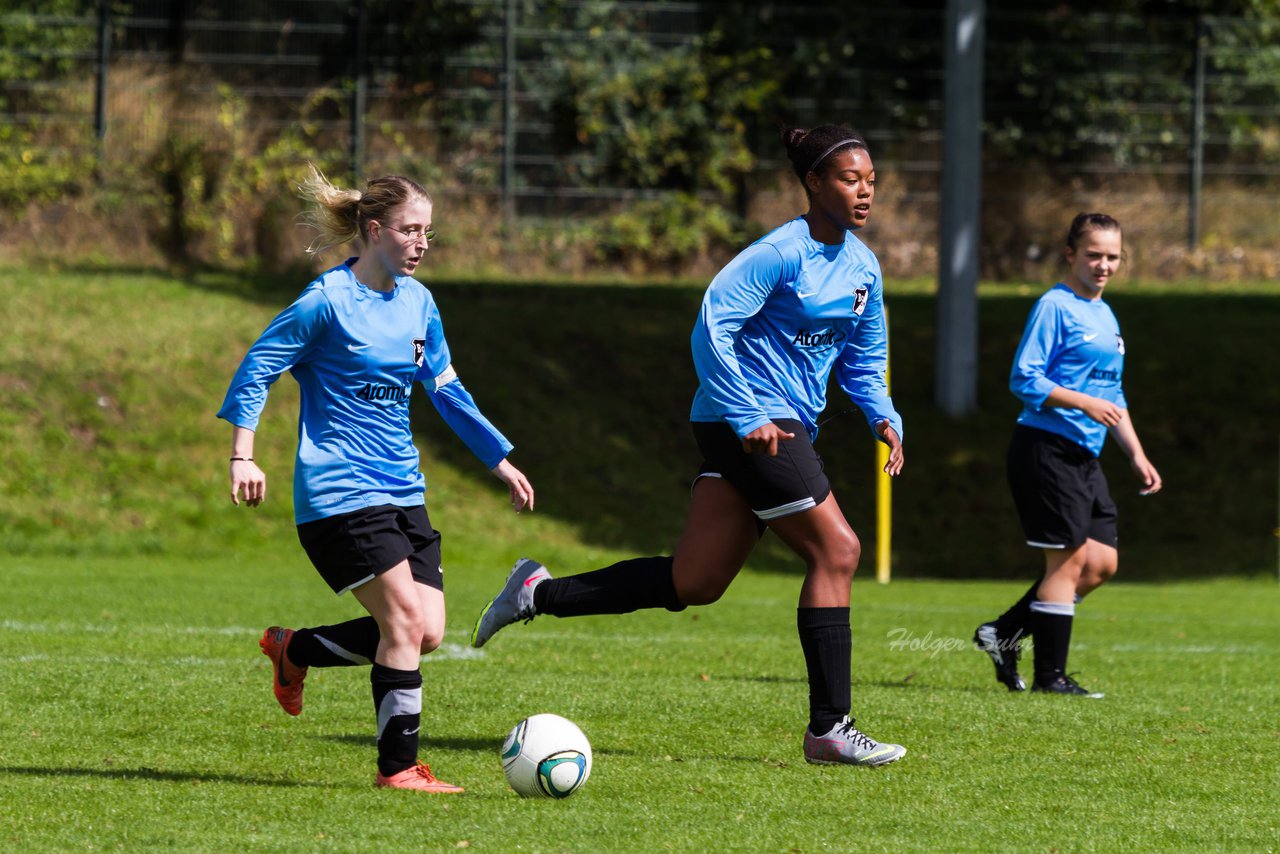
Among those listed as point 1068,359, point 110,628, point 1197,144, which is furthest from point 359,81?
point 1068,359

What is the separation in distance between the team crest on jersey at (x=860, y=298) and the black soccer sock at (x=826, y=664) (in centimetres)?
105

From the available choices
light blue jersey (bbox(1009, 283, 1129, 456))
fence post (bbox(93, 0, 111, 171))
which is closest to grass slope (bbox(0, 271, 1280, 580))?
fence post (bbox(93, 0, 111, 171))

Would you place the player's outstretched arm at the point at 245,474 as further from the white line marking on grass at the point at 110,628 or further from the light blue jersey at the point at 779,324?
the white line marking on grass at the point at 110,628

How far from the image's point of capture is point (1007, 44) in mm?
23078

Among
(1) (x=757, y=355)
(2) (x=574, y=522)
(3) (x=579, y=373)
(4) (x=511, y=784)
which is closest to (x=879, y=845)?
(4) (x=511, y=784)

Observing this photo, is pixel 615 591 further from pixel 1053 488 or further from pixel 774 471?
pixel 1053 488

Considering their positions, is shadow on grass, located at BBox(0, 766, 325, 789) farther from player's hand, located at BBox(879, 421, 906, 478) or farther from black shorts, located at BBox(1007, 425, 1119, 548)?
black shorts, located at BBox(1007, 425, 1119, 548)

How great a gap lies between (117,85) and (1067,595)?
17.0 m

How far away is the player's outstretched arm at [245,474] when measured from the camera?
5.09m

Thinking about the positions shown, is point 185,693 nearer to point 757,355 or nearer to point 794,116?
point 757,355

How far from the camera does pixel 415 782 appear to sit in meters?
5.30

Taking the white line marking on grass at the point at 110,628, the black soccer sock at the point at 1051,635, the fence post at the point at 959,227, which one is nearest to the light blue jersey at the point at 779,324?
the black soccer sock at the point at 1051,635

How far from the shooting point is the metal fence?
21859 mm

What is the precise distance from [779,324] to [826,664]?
1.17 meters
